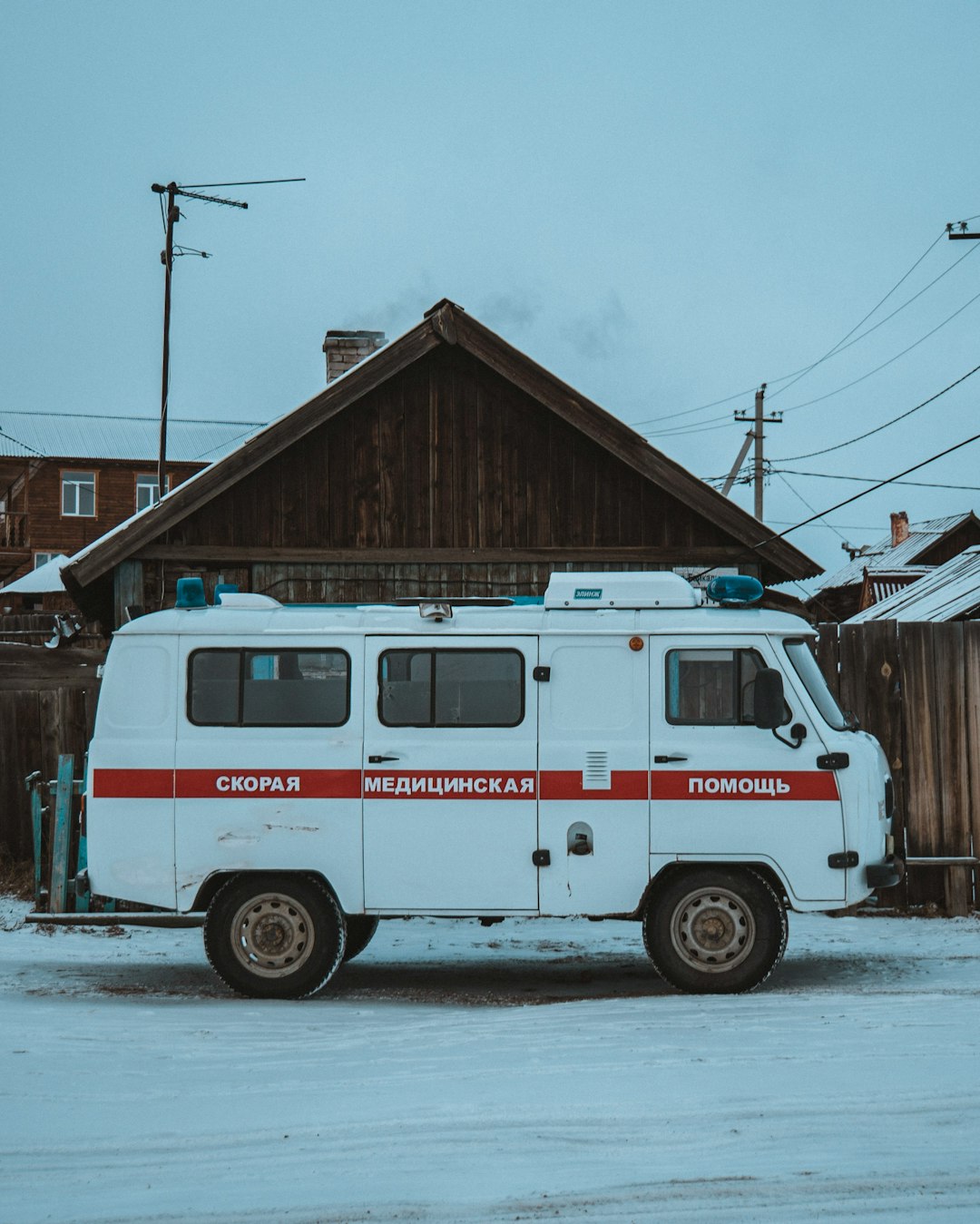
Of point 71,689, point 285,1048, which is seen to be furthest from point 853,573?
point 285,1048

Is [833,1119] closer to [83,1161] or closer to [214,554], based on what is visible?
[83,1161]

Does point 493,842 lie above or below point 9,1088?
above

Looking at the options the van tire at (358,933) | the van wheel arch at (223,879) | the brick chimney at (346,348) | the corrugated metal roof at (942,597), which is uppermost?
the brick chimney at (346,348)

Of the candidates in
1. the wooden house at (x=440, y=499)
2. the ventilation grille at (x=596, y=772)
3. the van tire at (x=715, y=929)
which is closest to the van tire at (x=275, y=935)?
the ventilation grille at (x=596, y=772)

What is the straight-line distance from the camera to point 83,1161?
5.30m

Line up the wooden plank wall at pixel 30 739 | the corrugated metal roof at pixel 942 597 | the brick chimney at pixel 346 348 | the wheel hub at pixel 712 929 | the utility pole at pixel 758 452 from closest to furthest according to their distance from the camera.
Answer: the wheel hub at pixel 712 929, the wooden plank wall at pixel 30 739, the corrugated metal roof at pixel 942 597, the brick chimney at pixel 346 348, the utility pole at pixel 758 452

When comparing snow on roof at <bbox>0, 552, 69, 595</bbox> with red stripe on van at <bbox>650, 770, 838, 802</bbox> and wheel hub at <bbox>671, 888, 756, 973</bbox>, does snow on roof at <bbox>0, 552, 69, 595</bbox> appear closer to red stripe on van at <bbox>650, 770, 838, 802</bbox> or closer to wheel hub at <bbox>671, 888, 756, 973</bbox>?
red stripe on van at <bbox>650, 770, 838, 802</bbox>

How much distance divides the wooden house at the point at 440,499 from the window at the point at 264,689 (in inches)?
210

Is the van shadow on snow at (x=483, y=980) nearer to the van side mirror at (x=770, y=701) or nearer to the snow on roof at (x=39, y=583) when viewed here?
the van side mirror at (x=770, y=701)

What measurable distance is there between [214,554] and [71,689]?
83.6 inches

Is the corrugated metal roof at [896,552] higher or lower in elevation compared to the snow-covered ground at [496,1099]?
higher

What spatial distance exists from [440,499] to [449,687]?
6.04m

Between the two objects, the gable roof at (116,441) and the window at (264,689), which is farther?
the gable roof at (116,441)

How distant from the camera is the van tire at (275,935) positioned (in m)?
8.81
